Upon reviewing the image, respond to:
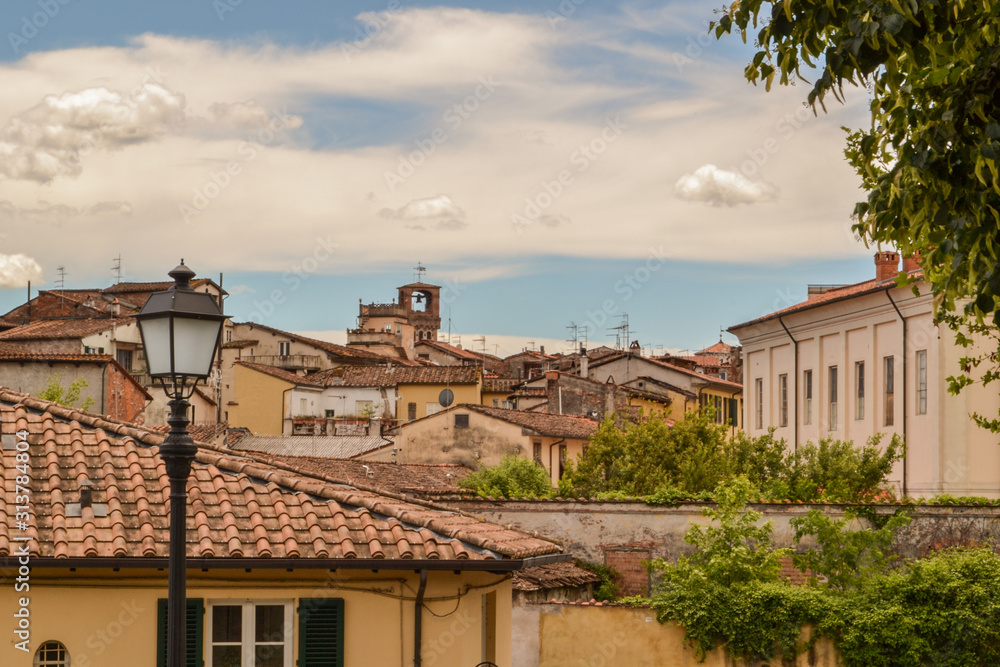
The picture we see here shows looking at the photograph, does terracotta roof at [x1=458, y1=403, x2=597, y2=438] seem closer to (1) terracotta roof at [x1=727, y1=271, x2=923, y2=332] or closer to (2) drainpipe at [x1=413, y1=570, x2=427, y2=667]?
(1) terracotta roof at [x1=727, y1=271, x2=923, y2=332]

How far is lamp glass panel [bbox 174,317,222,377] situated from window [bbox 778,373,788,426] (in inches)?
1465

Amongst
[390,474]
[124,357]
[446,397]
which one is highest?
[124,357]

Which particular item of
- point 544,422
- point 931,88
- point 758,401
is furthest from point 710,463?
point 931,88

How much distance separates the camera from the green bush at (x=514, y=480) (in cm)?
2959

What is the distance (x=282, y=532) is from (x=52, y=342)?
147ft

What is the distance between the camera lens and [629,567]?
2414cm

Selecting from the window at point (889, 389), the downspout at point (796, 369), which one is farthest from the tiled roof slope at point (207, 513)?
the downspout at point (796, 369)

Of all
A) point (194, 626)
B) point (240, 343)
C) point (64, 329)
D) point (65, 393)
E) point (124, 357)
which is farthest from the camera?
point (240, 343)

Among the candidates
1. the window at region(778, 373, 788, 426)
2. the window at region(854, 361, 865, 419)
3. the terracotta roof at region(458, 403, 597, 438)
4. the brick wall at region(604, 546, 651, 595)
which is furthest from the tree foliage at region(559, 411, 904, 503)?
the terracotta roof at region(458, 403, 597, 438)

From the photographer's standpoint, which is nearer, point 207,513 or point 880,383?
point 207,513

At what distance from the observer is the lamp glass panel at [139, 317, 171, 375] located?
7.05m

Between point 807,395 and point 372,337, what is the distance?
181 ft

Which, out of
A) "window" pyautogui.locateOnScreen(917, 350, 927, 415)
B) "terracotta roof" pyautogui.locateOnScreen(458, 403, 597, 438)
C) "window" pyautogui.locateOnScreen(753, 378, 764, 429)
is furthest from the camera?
"terracotta roof" pyautogui.locateOnScreen(458, 403, 597, 438)

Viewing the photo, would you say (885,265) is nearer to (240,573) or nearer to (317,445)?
(317,445)
